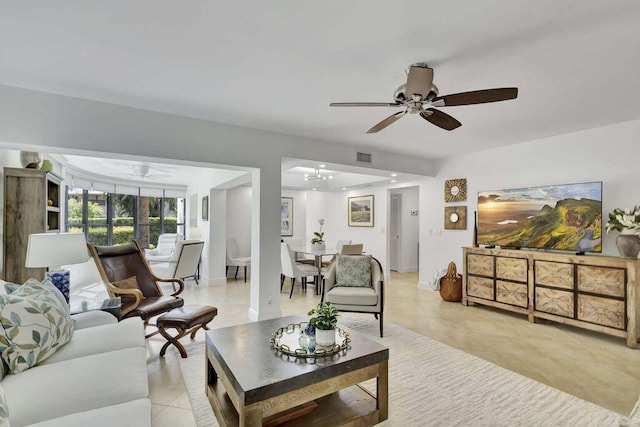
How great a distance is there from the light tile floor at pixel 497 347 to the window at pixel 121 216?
146 inches

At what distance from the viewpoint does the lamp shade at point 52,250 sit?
237 cm

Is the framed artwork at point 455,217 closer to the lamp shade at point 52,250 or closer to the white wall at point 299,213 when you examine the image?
the white wall at point 299,213

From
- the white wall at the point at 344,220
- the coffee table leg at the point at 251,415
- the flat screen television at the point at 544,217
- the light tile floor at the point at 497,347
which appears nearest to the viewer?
the coffee table leg at the point at 251,415

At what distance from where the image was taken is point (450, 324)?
392 centimetres

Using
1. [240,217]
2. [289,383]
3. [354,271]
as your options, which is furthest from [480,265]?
[240,217]

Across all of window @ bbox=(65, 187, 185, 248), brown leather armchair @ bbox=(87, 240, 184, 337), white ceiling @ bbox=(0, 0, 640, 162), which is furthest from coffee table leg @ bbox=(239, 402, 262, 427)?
window @ bbox=(65, 187, 185, 248)

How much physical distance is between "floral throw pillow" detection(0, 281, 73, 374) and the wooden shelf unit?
4.08ft

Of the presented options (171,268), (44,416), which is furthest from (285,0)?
(171,268)

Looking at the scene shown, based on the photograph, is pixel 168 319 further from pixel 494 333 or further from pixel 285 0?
pixel 494 333

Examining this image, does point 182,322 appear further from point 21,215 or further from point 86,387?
point 21,215

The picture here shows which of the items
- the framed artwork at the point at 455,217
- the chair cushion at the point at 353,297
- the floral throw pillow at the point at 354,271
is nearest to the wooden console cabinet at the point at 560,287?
the framed artwork at the point at 455,217

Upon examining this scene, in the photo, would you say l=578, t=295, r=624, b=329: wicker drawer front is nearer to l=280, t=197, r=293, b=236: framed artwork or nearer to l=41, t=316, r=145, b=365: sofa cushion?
l=41, t=316, r=145, b=365: sofa cushion

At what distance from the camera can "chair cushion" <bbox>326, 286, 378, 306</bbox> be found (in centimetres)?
351

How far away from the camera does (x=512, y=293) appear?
13.8 ft
